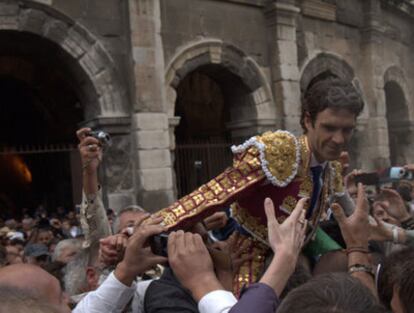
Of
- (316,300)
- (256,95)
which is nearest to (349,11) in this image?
(256,95)

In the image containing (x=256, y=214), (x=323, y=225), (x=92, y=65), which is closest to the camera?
(x=256, y=214)

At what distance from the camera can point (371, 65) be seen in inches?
501

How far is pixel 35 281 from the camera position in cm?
176

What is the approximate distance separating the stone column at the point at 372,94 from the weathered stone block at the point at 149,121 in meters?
6.10

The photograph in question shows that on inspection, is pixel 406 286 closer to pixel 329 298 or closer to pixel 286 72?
pixel 329 298

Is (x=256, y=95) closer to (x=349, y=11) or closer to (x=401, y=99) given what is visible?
(x=349, y=11)

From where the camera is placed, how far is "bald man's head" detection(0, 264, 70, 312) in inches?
68.1

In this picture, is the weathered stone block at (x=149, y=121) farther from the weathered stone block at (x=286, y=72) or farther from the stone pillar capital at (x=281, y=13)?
the stone pillar capital at (x=281, y=13)

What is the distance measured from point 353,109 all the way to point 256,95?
7.46 m

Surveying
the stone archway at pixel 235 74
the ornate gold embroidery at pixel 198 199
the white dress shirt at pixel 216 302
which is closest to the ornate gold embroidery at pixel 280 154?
the ornate gold embroidery at pixel 198 199

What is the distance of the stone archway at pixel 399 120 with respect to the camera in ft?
46.9

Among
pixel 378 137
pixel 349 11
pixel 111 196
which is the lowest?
pixel 111 196

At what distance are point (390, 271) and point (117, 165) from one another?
22.5ft

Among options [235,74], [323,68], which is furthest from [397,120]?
[235,74]
